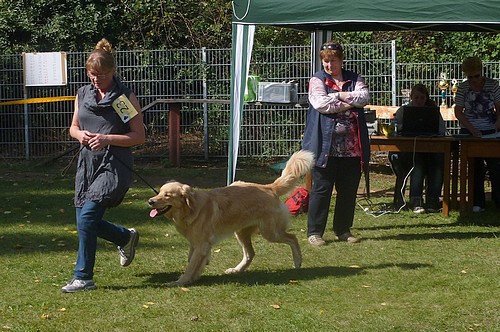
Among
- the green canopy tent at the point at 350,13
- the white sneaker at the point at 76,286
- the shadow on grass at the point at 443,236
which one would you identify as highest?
the green canopy tent at the point at 350,13

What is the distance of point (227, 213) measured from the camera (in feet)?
23.1

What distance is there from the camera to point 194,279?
6.92 meters

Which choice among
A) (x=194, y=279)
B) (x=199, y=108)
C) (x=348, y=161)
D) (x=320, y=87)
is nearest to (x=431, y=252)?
(x=348, y=161)

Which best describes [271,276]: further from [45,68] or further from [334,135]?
[45,68]

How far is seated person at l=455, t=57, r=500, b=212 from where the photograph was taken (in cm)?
1064

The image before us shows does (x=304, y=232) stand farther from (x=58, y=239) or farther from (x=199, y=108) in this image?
(x=199, y=108)

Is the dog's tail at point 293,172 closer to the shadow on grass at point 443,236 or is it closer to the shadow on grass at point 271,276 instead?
the shadow on grass at point 271,276

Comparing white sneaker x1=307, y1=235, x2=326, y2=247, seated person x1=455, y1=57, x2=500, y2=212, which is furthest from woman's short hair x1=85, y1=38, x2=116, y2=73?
seated person x1=455, y1=57, x2=500, y2=212

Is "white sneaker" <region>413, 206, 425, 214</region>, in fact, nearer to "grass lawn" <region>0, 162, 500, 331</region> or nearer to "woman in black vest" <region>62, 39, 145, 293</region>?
"grass lawn" <region>0, 162, 500, 331</region>

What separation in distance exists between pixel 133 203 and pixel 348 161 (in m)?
3.72

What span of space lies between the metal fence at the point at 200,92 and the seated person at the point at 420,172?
358cm

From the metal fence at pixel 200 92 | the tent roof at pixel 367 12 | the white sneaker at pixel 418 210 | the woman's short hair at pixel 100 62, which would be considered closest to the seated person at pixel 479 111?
the white sneaker at pixel 418 210

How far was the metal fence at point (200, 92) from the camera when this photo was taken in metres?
15.0

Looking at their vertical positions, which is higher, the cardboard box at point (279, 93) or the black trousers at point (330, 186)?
the cardboard box at point (279, 93)
